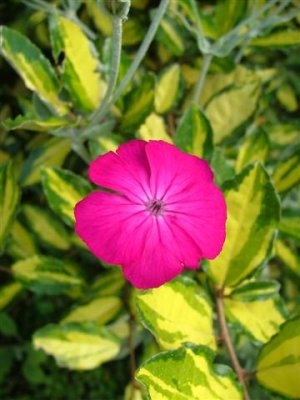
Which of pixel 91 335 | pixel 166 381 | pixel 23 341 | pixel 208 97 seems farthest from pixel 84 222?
pixel 23 341

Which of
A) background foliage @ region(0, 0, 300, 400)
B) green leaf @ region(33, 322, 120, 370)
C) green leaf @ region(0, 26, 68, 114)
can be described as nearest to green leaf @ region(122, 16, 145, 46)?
background foliage @ region(0, 0, 300, 400)

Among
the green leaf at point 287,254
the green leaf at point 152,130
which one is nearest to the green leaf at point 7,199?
the green leaf at point 152,130

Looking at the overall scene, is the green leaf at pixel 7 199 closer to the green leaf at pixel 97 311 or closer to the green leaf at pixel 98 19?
the green leaf at pixel 97 311

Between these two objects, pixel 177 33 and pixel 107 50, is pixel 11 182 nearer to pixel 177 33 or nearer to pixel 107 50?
pixel 107 50

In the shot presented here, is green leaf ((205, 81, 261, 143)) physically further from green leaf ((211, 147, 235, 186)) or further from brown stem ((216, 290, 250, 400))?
brown stem ((216, 290, 250, 400))

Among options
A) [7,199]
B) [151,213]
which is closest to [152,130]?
[7,199]

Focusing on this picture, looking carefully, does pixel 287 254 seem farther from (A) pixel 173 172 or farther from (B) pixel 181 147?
(A) pixel 173 172
